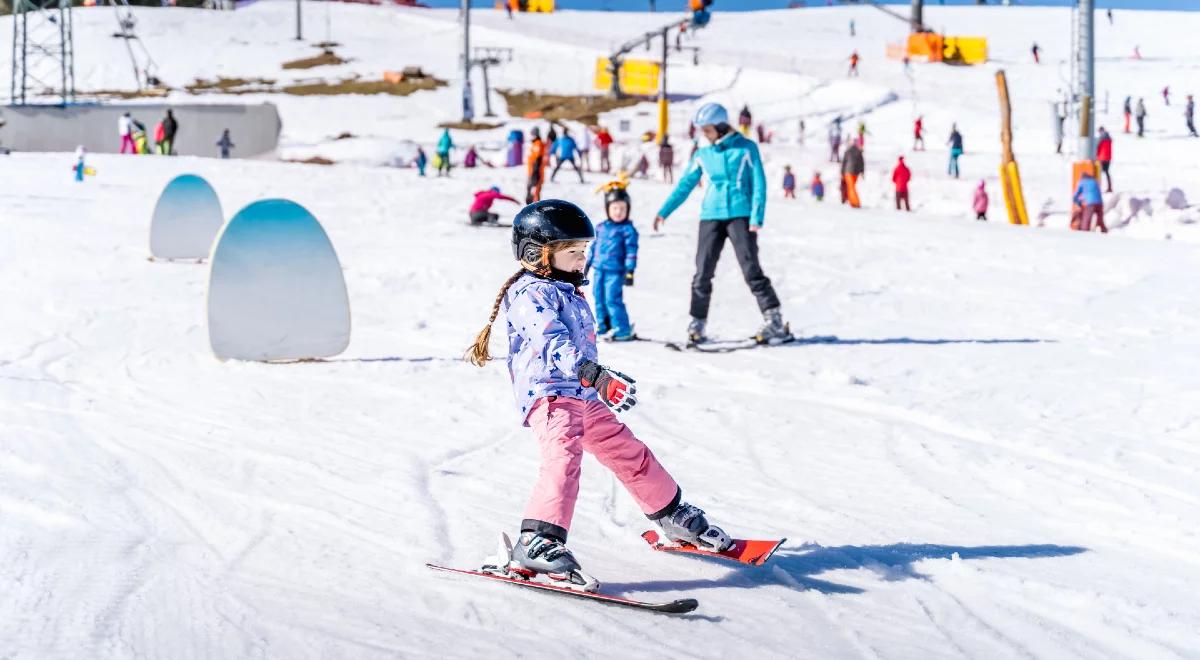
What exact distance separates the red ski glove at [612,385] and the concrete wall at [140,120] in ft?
112

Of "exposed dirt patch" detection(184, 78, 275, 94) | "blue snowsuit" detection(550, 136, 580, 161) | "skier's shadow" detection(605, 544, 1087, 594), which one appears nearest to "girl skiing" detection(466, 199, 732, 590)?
"skier's shadow" detection(605, 544, 1087, 594)

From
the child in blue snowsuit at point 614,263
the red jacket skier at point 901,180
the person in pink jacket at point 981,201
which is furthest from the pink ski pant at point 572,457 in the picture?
the red jacket skier at point 901,180

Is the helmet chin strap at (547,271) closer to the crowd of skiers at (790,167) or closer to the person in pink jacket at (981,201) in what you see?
the crowd of skiers at (790,167)

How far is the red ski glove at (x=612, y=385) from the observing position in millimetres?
3314

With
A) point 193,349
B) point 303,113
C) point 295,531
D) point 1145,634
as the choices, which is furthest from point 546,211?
point 303,113

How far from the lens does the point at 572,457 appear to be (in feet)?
11.8

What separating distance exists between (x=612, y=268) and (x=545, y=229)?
5.44m

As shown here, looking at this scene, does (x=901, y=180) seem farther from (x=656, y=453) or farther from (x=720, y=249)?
(x=656, y=453)

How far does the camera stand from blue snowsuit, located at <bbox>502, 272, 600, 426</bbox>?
359 centimetres

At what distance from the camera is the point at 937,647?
3258 millimetres

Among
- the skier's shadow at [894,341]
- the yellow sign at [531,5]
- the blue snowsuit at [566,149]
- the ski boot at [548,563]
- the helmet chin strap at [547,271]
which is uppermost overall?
the yellow sign at [531,5]

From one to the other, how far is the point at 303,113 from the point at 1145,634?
44529 millimetres

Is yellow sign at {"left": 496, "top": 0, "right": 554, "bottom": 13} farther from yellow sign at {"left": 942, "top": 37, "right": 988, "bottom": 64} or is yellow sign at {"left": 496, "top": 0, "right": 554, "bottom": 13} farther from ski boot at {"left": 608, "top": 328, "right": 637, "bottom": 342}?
ski boot at {"left": 608, "top": 328, "right": 637, "bottom": 342}

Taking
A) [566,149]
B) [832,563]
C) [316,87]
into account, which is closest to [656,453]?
[832,563]
